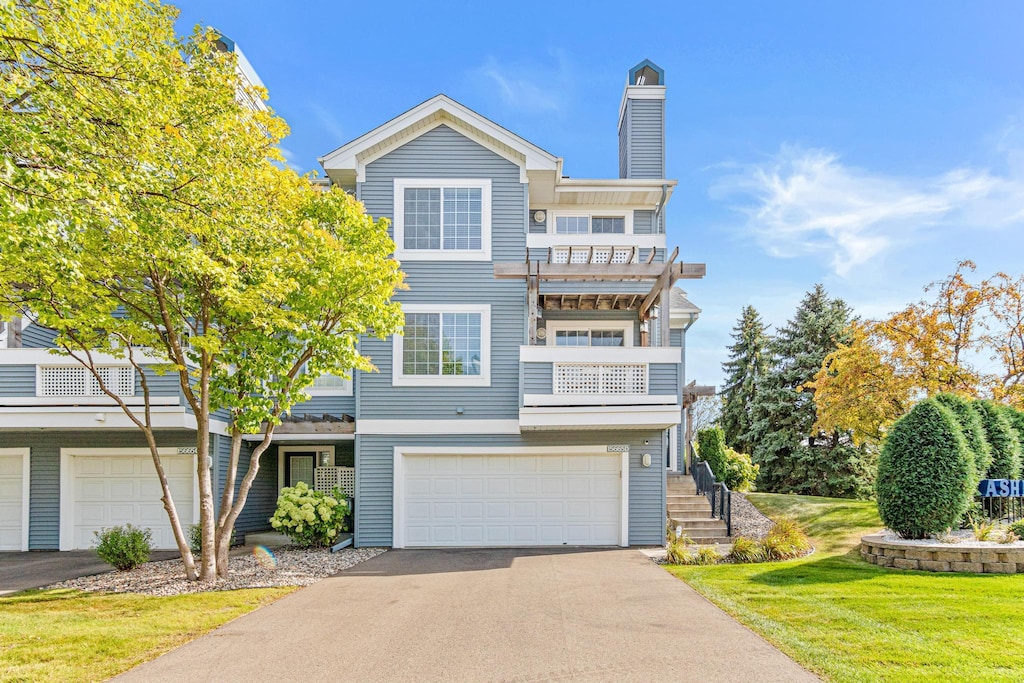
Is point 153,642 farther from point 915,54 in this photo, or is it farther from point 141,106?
point 915,54

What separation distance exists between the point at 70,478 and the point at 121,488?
1.02 metres

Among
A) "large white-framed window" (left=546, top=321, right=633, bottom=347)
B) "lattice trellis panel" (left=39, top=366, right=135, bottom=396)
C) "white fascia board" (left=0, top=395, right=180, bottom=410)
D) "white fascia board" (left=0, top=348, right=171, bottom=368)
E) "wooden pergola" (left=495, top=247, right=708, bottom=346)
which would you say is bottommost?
"white fascia board" (left=0, top=395, right=180, bottom=410)

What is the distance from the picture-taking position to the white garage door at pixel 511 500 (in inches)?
574

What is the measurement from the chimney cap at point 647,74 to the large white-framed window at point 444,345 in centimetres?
771

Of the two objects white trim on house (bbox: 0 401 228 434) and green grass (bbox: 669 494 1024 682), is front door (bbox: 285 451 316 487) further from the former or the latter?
green grass (bbox: 669 494 1024 682)

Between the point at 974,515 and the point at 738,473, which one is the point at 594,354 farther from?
the point at 738,473

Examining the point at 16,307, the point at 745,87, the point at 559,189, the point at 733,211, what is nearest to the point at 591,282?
the point at 559,189

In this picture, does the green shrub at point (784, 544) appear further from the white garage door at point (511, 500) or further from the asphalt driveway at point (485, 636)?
the white garage door at point (511, 500)

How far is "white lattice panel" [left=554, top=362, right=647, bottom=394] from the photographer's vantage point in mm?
13945

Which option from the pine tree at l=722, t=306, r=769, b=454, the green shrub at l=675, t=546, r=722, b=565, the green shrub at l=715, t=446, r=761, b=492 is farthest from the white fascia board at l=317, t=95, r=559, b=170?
the pine tree at l=722, t=306, r=769, b=454

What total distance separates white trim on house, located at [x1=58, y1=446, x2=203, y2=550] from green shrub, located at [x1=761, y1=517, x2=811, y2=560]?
35.4 feet

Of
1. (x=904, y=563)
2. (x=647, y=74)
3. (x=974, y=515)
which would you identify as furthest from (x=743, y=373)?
(x=904, y=563)

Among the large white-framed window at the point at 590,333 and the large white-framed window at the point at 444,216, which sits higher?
the large white-framed window at the point at 444,216

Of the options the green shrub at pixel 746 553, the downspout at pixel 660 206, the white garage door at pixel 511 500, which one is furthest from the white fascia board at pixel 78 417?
the downspout at pixel 660 206
